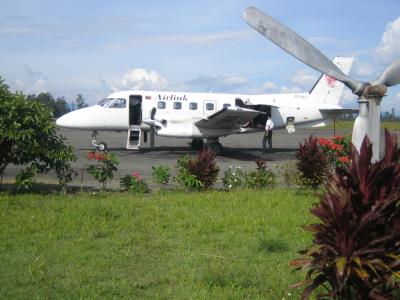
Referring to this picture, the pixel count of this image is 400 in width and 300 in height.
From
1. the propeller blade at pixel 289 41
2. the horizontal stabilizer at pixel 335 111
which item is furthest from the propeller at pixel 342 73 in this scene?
the horizontal stabilizer at pixel 335 111

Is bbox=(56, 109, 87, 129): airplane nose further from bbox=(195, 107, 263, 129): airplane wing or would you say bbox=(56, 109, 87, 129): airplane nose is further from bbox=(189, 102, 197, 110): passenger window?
bbox=(195, 107, 263, 129): airplane wing

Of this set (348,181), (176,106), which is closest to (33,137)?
(348,181)

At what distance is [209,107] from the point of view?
22.8m

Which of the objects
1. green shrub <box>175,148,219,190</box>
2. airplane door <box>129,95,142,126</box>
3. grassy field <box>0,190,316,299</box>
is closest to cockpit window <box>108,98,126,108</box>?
airplane door <box>129,95,142,126</box>

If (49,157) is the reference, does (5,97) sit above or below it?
above

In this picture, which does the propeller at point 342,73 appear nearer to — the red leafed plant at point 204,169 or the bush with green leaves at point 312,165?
the bush with green leaves at point 312,165

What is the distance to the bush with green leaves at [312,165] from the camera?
423 inches

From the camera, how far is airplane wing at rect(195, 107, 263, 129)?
20.0 meters

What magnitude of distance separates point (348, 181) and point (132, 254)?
3.18 metres

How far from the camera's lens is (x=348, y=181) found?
378 centimetres

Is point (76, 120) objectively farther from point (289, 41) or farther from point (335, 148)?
point (289, 41)

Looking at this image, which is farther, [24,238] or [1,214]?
[1,214]

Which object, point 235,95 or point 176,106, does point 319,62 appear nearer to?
point 176,106

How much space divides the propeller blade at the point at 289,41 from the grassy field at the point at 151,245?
6.86 ft
